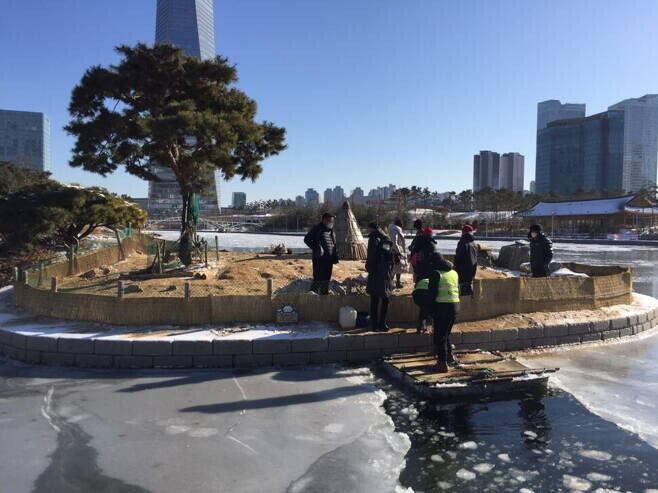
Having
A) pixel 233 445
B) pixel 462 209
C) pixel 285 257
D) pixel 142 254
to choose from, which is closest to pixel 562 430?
pixel 233 445

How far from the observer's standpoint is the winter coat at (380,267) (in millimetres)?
7164

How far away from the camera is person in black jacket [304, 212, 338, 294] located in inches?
319

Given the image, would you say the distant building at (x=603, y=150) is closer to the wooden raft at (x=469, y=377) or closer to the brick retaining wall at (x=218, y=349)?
the brick retaining wall at (x=218, y=349)

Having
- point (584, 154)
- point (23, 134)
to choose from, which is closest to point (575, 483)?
point (23, 134)

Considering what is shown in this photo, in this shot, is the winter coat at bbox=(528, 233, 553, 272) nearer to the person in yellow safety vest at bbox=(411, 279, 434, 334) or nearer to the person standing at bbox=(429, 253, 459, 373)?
the person in yellow safety vest at bbox=(411, 279, 434, 334)

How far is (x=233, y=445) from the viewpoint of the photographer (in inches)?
175

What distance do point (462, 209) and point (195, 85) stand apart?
258ft

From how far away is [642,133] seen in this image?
4779 inches

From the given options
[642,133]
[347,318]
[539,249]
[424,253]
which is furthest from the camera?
[642,133]

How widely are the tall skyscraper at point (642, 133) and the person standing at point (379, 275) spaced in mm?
131121

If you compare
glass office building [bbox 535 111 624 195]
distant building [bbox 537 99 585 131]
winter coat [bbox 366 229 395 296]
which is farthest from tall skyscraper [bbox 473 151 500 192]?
winter coat [bbox 366 229 395 296]

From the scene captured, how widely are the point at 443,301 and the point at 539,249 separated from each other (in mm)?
4739

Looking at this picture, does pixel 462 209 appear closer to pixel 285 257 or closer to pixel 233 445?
pixel 285 257

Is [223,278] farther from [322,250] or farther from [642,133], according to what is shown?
[642,133]
